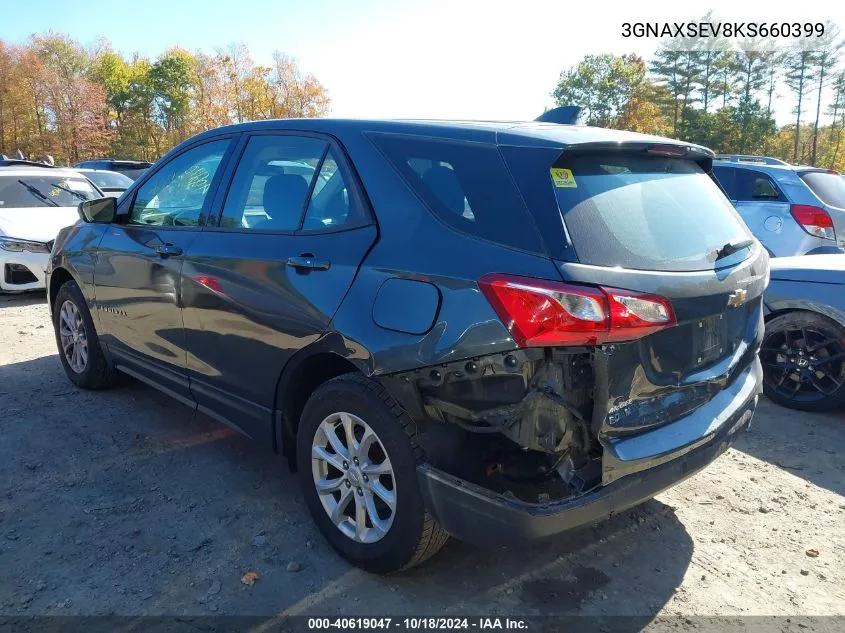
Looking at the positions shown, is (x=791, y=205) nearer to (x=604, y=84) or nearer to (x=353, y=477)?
(x=353, y=477)

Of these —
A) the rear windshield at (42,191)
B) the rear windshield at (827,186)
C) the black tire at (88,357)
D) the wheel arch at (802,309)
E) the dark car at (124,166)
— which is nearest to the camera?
the wheel arch at (802,309)

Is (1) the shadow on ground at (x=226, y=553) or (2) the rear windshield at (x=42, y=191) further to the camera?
(2) the rear windshield at (x=42, y=191)

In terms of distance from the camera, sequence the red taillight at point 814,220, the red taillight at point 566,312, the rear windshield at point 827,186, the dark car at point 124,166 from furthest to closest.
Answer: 1. the dark car at point 124,166
2. the rear windshield at point 827,186
3. the red taillight at point 814,220
4. the red taillight at point 566,312

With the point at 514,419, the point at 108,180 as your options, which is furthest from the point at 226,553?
the point at 108,180

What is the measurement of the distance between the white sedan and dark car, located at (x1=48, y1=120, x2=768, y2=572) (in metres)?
5.94

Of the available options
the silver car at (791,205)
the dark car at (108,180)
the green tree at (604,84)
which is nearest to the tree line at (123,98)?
the green tree at (604,84)

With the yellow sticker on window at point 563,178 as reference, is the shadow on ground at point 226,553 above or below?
below

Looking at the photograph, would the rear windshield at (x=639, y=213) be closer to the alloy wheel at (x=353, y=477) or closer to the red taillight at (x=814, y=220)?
the alloy wheel at (x=353, y=477)

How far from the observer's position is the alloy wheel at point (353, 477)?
260 centimetres

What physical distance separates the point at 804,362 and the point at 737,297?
2454 millimetres

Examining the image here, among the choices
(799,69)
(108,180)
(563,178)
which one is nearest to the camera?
(563,178)

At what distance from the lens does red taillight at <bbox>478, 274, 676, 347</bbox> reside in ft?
6.86

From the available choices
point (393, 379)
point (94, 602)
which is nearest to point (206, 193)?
point (393, 379)

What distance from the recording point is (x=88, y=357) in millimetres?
4664
